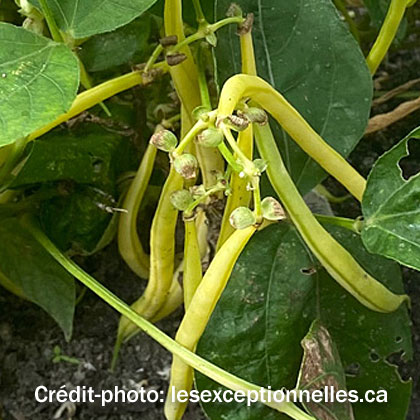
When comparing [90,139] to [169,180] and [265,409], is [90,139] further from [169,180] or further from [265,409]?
[265,409]

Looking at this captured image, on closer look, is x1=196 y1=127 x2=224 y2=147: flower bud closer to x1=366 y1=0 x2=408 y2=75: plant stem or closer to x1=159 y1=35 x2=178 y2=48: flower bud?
x1=159 y1=35 x2=178 y2=48: flower bud

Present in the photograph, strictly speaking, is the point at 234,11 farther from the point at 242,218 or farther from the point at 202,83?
the point at 242,218

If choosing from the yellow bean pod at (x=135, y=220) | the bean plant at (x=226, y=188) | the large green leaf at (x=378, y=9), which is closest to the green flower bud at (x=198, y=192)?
the bean plant at (x=226, y=188)

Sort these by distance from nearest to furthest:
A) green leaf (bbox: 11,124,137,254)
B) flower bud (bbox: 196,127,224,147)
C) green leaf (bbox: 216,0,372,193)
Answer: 1. flower bud (bbox: 196,127,224,147)
2. green leaf (bbox: 216,0,372,193)
3. green leaf (bbox: 11,124,137,254)

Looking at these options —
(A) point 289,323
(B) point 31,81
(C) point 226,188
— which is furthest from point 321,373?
(B) point 31,81

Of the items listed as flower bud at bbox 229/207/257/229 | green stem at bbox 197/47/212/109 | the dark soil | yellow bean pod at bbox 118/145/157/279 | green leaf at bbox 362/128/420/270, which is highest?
green stem at bbox 197/47/212/109

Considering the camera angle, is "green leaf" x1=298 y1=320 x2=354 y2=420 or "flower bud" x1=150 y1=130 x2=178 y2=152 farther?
"green leaf" x1=298 y1=320 x2=354 y2=420

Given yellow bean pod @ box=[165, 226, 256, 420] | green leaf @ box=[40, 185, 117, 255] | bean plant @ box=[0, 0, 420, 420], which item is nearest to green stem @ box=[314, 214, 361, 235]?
bean plant @ box=[0, 0, 420, 420]
